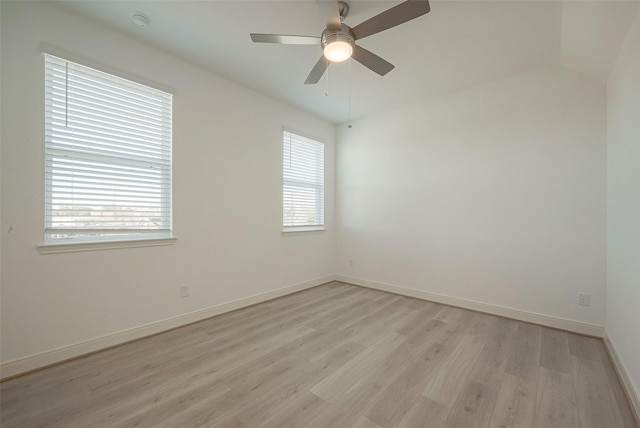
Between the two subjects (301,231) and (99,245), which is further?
(301,231)

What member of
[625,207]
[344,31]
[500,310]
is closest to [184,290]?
[344,31]

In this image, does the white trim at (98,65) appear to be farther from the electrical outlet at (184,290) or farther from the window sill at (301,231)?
the window sill at (301,231)

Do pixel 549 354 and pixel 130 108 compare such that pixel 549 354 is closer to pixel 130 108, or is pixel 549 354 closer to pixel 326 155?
pixel 326 155

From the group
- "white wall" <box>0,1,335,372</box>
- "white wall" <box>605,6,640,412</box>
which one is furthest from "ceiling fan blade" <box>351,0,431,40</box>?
"white wall" <box>0,1,335,372</box>

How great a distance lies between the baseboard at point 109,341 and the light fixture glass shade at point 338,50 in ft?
8.99

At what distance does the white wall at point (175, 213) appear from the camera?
6.04 ft

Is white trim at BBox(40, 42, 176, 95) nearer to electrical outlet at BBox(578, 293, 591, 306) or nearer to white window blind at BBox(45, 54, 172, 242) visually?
white window blind at BBox(45, 54, 172, 242)

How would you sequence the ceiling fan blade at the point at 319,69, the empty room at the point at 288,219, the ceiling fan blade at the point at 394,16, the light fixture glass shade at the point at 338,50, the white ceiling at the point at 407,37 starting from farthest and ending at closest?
the ceiling fan blade at the point at 319,69
the white ceiling at the point at 407,37
the light fixture glass shade at the point at 338,50
the empty room at the point at 288,219
the ceiling fan blade at the point at 394,16

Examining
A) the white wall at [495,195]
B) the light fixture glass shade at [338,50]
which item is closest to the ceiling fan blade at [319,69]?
the light fixture glass shade at [338,50]

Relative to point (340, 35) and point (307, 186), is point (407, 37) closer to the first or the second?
point (340, 35)

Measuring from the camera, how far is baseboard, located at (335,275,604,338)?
2.52 meters

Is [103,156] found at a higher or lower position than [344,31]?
lower

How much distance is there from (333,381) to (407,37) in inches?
111

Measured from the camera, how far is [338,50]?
6.07 ft
